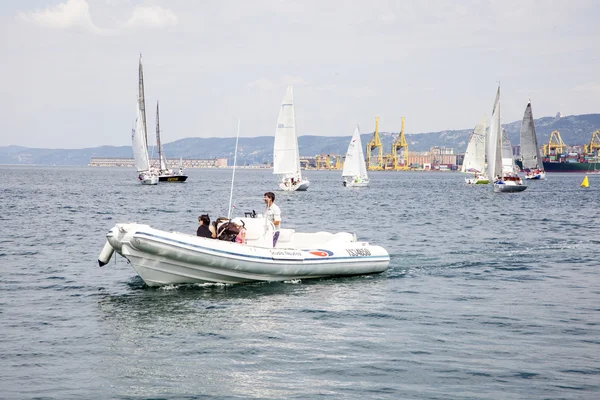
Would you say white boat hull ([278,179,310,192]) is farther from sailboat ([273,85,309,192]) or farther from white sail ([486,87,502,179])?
white sail ([486,87,502,179])

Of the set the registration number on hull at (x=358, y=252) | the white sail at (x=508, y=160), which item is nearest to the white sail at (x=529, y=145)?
the white sail at (x=508, y=160)

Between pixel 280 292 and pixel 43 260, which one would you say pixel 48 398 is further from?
pixel 43 260

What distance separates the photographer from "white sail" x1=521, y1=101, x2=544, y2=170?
421 ft

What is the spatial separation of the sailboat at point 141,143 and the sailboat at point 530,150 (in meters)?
66.9

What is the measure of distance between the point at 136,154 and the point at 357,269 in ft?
242

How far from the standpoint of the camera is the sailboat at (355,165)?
3666 inches

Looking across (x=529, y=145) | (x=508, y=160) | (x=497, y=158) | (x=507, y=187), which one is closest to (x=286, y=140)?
(x=497, y=158)

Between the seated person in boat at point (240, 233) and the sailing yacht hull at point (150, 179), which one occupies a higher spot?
the sailing yacht hull at point (150, 179)

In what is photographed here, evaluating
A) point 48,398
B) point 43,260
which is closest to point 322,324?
point 48,398

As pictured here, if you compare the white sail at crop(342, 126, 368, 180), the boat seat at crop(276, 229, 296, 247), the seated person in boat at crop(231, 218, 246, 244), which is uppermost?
the white sail at crop(342, 126, 368, 180)

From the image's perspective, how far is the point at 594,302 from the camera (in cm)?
1648

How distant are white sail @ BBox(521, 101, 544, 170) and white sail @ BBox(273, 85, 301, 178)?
226ft

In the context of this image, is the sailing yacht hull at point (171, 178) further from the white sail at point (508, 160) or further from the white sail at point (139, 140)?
the white sail at point (508, 160)

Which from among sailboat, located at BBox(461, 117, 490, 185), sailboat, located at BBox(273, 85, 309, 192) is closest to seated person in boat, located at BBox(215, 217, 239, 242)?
sailboat, located at BBox(273, 85, 309, 192)
